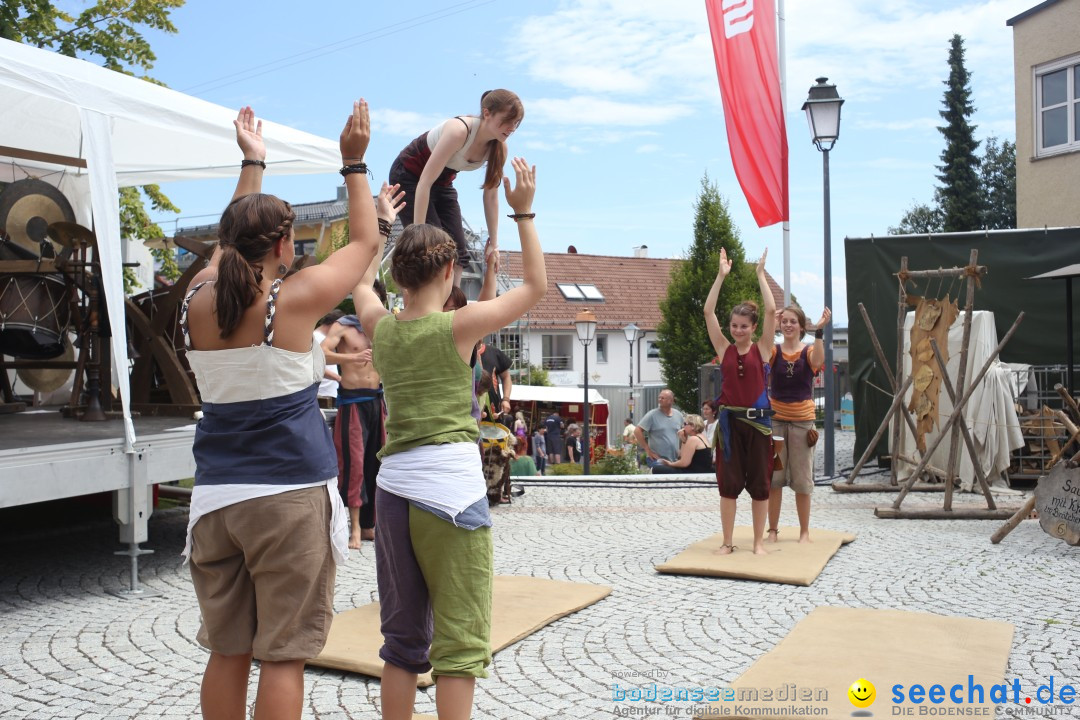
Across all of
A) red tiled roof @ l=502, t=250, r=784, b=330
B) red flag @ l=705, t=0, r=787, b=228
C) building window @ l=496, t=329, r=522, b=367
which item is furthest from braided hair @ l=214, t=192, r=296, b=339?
red tiled roof @ l=502, t=250, r=784, b=330

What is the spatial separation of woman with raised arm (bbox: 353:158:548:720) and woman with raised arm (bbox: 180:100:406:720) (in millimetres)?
268

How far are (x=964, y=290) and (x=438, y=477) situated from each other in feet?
37.9

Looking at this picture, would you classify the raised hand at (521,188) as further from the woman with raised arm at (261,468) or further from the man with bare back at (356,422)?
the man with bare back at (356,422)

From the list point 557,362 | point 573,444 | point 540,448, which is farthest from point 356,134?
point 557,362

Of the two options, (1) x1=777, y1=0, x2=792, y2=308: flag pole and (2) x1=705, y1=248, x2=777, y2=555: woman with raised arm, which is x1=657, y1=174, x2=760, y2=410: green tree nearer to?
(1) x1=777, y1=0, x2=792, y2=308: flag pole

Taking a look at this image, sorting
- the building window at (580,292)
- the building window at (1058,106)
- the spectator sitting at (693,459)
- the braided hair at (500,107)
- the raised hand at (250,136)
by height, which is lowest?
the spectator sitting at (693,459)

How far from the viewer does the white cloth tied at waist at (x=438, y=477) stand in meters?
2.99

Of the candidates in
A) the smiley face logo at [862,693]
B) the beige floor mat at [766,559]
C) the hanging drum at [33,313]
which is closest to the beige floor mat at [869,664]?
the smiley face logo at [862,693]

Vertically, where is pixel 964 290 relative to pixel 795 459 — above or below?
above

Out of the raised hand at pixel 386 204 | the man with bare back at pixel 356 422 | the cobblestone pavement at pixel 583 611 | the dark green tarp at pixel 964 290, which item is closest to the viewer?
the raised hand at pixel 386 204

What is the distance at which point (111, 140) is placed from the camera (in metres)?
7.25

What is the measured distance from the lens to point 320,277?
2777mm

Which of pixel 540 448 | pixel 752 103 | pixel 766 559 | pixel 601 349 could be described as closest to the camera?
pixel 766 559

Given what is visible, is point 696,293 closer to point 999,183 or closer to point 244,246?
point 999,183
